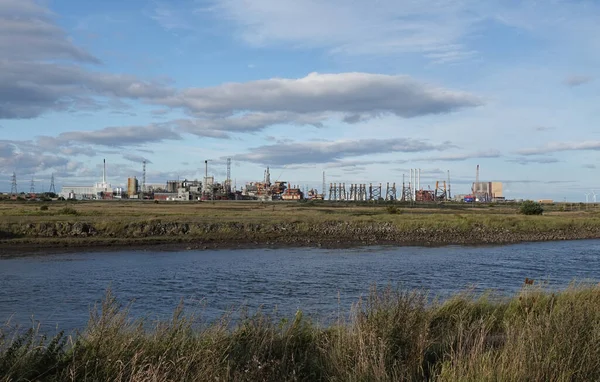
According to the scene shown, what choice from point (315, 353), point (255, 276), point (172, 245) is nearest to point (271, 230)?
point (172, 245)

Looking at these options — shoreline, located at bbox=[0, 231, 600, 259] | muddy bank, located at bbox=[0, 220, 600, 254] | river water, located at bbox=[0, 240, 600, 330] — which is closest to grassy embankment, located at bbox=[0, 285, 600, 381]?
river water, located at bbox=[0, 240, 600, 330]

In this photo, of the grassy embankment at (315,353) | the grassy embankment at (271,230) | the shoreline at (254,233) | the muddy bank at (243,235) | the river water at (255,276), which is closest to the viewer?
the grassy embankment at (315,353)

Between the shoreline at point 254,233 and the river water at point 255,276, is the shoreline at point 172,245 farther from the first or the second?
the river water at point 255,276

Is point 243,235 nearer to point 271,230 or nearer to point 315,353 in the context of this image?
point 271,230

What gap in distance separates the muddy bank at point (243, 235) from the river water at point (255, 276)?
4276mm

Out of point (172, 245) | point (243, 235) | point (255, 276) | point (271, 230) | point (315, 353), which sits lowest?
point (255, 276)

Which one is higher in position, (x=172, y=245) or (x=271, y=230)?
(x=271, y=230)

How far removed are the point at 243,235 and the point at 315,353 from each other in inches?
1671

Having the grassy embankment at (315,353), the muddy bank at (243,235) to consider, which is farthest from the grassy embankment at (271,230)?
the grassy embankment at (315,353)

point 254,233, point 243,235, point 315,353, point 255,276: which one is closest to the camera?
point 315,353

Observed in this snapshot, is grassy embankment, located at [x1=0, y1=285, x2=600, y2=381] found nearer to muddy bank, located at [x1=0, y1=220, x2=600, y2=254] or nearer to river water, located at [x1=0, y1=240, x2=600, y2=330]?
river water, located at [x1=0, y1=240, x2=600, y2=330]

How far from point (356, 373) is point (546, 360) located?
2.13 m

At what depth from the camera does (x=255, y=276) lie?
94.4ft

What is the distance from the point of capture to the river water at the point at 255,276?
19.6m
